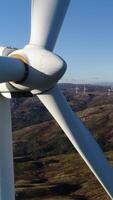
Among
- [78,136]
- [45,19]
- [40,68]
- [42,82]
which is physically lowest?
[78,136]

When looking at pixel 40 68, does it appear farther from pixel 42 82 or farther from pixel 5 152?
pixel 5 152

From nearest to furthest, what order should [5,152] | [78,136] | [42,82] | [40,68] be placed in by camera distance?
1. [40,68]
2. [42,82]
3. [78,136]
4. [5,152]

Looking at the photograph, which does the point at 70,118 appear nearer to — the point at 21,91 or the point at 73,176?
the point at 21,91

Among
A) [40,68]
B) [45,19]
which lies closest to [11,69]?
[40,68]

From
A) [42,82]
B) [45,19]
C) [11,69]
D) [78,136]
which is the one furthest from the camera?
[78,136]

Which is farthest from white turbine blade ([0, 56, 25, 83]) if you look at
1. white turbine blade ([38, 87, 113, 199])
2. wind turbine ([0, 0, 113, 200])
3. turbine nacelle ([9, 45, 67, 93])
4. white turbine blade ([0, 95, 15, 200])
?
white turbine blade ([0, 95, 15, 200])

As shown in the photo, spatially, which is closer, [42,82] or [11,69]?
[11,69]
